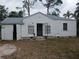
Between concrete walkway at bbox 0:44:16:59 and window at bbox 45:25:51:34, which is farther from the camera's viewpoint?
window at bbox 45:25:51:34

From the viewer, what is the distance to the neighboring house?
3334 centimetres

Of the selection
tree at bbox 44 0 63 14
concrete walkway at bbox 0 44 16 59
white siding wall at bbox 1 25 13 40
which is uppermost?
tree at bbox 44 0 63 14

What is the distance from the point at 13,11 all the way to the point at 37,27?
25.2 m

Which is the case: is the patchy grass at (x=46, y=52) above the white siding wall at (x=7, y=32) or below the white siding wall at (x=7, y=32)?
below

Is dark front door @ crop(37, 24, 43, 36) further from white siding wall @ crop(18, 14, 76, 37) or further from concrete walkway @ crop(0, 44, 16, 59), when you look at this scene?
concrete walkway @ crop(0, 44, 16, 59)

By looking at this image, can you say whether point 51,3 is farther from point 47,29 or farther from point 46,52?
point 46,52

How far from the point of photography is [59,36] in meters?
34.2

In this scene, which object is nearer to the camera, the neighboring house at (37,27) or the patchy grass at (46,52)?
the patchy grass at (46,52)

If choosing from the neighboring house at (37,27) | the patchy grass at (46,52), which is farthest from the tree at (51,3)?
the patchy grass at (46,52)

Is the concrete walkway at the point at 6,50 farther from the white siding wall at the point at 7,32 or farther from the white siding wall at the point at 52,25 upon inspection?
the white siding wall at the point at 7,32

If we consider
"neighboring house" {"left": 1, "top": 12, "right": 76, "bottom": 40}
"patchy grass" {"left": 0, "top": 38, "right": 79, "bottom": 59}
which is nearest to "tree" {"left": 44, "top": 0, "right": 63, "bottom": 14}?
"neighboring house" {"left": 1, "top": 12, "right": 76, "bottom": 40}

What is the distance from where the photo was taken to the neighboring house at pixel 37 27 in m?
33.3

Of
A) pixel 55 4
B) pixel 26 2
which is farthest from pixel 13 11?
pixel 55 4

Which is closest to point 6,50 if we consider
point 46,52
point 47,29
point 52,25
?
point 46,52
